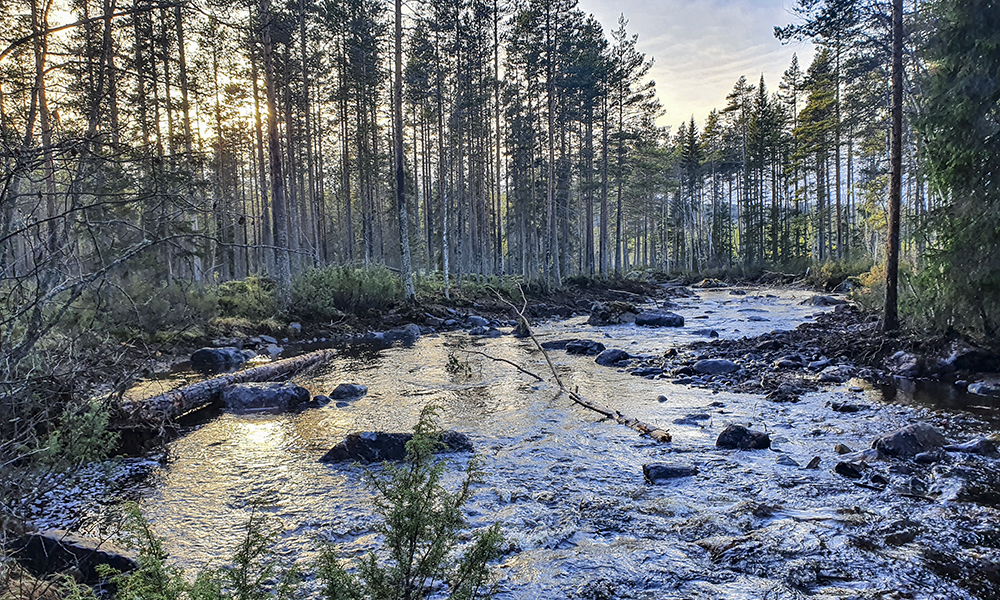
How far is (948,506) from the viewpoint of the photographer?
466 centimetres

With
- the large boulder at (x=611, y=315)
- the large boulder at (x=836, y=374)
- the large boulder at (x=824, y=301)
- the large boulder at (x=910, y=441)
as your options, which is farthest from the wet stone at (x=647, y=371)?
the large boulder at (x=824, y=301)

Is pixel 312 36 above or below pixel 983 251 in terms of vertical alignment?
above

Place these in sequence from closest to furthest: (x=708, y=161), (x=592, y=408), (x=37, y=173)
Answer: (x=37, y=173), (x=592, y=408), (x=708, y=161)

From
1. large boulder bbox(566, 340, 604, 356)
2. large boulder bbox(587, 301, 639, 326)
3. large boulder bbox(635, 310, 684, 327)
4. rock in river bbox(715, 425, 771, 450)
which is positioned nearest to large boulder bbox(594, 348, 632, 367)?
large boulder bbox(566, 340, 604, 356)

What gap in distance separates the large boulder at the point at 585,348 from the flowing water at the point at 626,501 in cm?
465

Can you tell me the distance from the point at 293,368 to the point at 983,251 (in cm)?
1348

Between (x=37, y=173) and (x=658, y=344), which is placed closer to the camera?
(x=37, y=173)

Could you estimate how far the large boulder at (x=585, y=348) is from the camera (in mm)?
13961

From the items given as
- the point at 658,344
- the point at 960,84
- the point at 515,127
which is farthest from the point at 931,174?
the point at 515,127

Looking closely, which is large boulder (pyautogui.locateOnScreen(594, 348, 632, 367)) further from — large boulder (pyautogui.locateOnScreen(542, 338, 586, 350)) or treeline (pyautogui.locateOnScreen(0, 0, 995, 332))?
treeline (pyautogui.locateOnScreen(0, 0, 995, 332))

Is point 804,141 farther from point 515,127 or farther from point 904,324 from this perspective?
point 904,324

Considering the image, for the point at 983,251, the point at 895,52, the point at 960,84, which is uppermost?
the point at 895,52

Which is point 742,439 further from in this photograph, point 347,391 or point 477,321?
point 477,321

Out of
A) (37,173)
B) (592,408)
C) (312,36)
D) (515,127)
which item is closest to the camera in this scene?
(37,173)
